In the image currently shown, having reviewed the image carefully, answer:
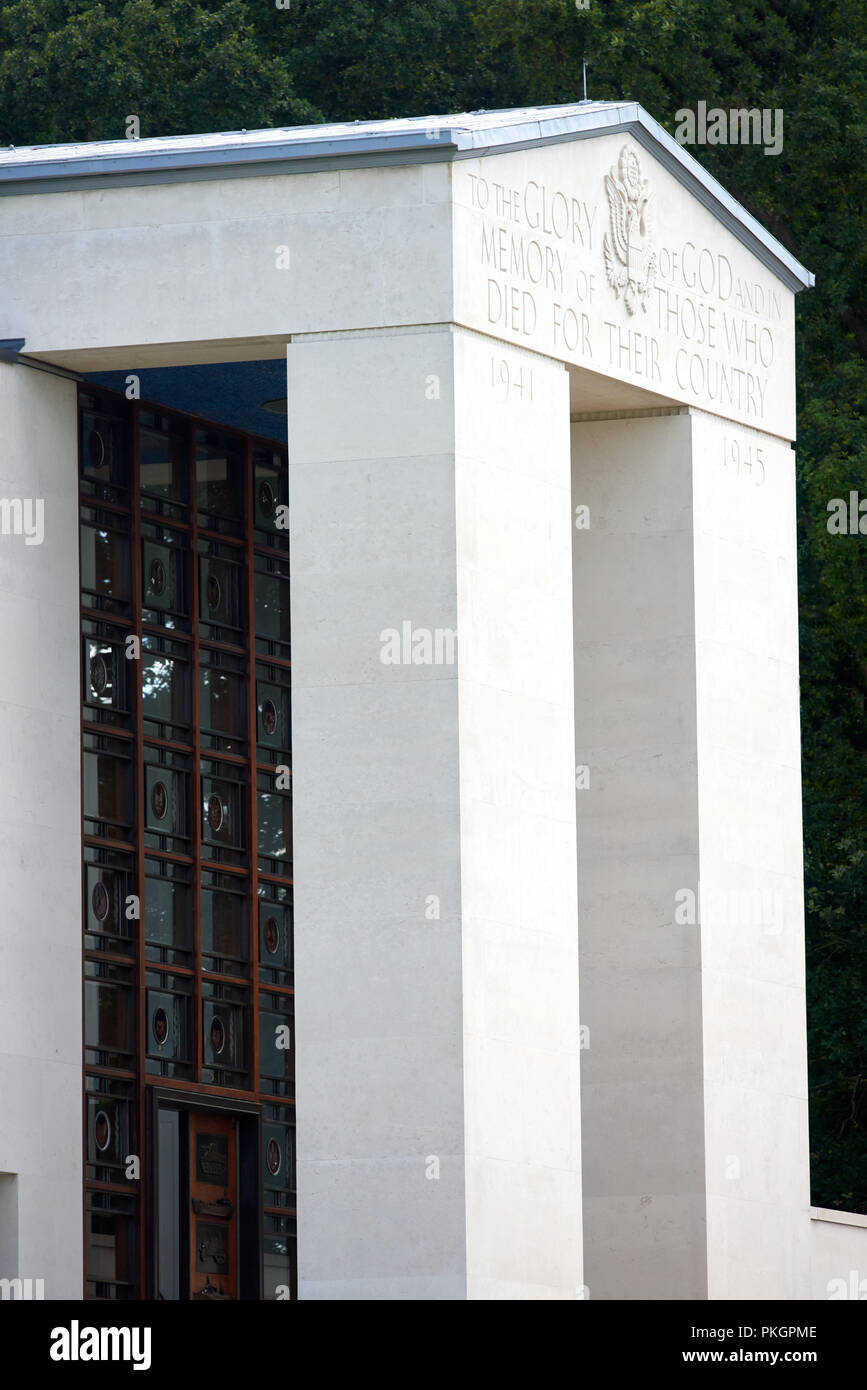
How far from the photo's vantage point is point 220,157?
20156mm

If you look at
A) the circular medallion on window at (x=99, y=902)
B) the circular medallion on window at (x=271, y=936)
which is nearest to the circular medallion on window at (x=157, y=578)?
the circular medallion on window at (x=99, y=902)

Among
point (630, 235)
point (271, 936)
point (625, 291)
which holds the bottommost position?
point (271, 936)

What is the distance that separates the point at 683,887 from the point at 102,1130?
5.00 meters

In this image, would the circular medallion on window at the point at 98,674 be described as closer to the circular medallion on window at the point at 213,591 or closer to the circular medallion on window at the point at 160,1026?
the circular medallion on window at the point at 213,591

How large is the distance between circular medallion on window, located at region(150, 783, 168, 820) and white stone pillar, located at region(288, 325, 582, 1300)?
134 inches

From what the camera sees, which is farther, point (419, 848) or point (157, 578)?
point (157, 578)

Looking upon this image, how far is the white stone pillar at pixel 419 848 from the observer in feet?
62.5

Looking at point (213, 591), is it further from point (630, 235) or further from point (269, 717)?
point (630, 235)

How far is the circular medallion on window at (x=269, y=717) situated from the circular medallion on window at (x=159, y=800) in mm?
1598

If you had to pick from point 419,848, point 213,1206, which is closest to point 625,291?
point 419,848

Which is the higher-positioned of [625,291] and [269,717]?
[625,291]

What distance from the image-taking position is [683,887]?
22.5m

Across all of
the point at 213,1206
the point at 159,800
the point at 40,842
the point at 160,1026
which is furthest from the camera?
the point at 213,1206

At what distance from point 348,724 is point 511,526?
6.37ft
